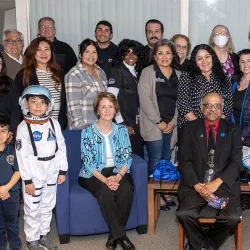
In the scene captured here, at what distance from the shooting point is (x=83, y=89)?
431 cm

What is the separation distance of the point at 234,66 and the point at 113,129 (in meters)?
1.51

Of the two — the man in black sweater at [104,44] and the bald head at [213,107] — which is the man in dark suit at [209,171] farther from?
the man in black sweater at [104,44]

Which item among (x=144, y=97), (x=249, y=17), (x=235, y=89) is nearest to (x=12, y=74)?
(x=144, y=97)

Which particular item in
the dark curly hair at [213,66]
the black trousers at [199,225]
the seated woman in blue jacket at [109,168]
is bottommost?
the black trousers at [199,225]

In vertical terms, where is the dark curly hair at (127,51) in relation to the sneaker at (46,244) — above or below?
above

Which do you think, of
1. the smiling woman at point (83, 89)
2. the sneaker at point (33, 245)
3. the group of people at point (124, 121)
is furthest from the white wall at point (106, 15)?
the sneaker at point (33, 245)

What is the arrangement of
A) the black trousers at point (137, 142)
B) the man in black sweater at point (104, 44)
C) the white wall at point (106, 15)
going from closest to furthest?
1. the black trousers at point (137, 142)
2. the man in black sweater at point (104, 44)
3. the white wall at point (106, 15)

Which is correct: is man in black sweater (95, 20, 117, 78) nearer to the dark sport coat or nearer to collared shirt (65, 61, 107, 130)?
collared shirt (65, 61, 107, 130)

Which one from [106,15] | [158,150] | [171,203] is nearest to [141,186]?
[158,150]

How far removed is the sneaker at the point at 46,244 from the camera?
3.75 m

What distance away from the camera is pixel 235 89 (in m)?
4.38

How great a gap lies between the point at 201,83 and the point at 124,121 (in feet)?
2.83

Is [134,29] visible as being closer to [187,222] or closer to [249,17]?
[249,17]

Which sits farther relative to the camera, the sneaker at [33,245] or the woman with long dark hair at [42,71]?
the woman with long dark hair at [42,71]
